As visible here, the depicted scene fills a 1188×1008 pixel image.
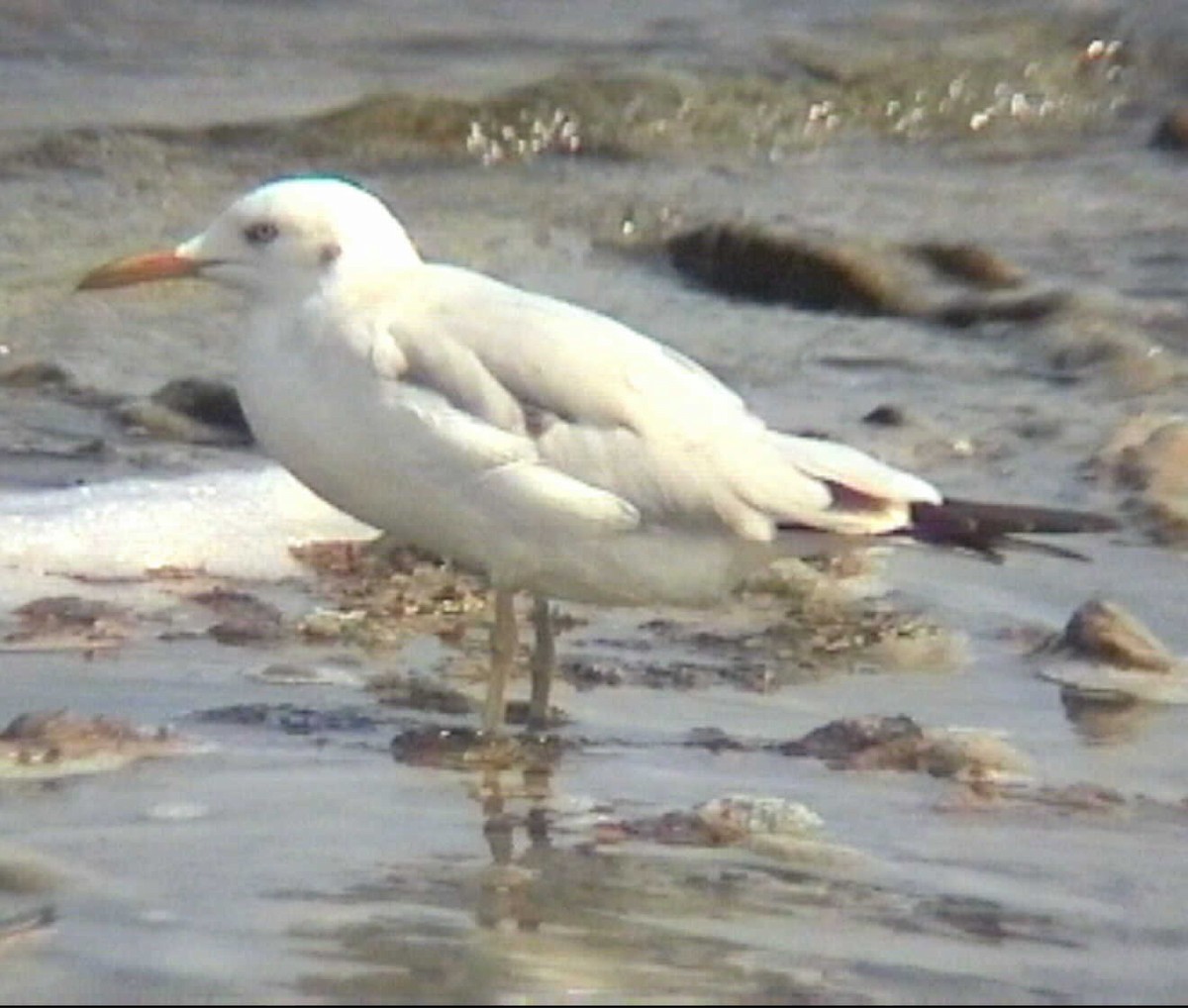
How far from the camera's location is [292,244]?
15.3 ft

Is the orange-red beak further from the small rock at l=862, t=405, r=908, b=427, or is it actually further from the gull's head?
the small rock at l=862, t=405, r=908, b=427

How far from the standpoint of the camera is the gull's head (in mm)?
4648

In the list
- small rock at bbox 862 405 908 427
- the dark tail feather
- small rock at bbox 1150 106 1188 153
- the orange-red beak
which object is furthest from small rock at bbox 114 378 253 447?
small rock at bbox 1150 106 1188 153

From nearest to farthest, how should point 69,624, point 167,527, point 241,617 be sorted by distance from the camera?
point 69,624 → point 241,617 → point 167,527

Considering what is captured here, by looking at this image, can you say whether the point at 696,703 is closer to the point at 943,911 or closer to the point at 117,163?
the point at 943,911

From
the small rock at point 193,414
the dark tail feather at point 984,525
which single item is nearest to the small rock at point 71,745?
the dark tail feather at point 984,525

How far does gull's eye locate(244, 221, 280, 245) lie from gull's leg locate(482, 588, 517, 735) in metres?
0.55

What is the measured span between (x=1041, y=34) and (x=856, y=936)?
357 inches

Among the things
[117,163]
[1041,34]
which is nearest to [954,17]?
[1041,34]

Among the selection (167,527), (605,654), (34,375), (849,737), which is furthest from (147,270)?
(34,375)

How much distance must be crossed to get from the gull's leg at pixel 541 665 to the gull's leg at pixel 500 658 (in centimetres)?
4

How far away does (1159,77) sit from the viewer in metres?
11.8

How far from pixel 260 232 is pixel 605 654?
35.1 inches

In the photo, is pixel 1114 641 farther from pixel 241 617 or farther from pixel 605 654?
pixel 241 617
